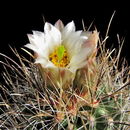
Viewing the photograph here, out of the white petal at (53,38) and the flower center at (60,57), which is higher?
the white petal at (53,38)

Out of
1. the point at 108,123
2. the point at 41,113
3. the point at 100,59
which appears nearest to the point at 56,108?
the point at 41,113

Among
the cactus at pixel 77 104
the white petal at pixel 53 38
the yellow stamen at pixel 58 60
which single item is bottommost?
the cactus at pixel 77 104

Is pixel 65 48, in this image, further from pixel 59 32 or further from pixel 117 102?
pixel 117 102

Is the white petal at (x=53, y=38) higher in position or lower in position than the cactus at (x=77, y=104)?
higher

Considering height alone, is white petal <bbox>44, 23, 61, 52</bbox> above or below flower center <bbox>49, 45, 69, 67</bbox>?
above

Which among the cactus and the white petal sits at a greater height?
the white petal

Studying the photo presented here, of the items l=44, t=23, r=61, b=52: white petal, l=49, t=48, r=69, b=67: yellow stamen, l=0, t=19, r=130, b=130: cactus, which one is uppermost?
l=44, t=23, r=61, b=52: white petal

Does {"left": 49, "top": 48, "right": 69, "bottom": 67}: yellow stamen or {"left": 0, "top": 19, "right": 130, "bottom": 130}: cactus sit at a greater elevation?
{"left": 49, "top": 48, "right": 69, "bottom": 67}: yellow stamen
